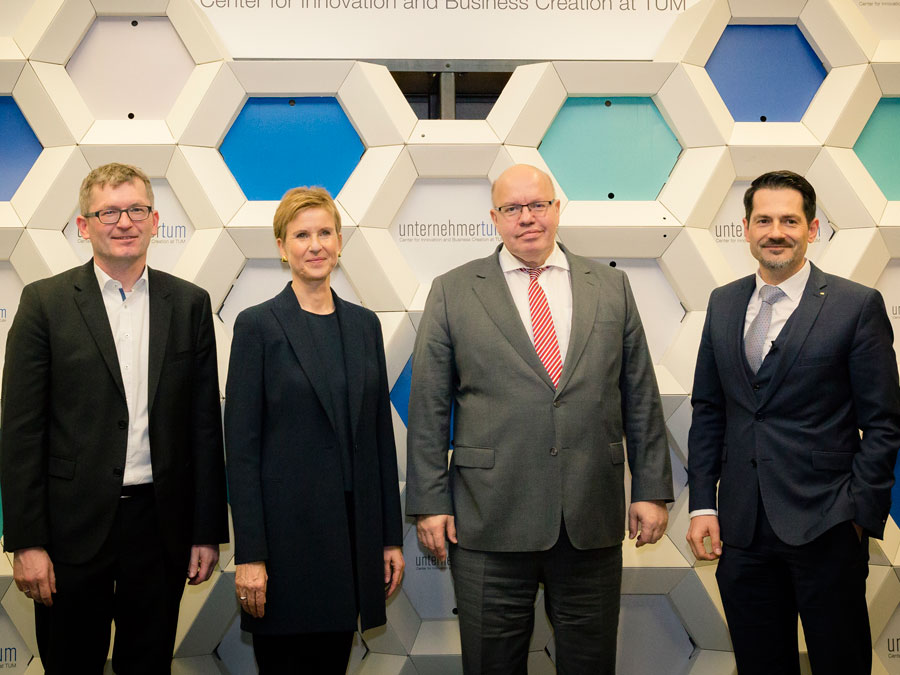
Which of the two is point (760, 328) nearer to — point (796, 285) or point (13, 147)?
point (796, 285)

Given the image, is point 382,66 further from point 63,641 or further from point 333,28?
point 63,641

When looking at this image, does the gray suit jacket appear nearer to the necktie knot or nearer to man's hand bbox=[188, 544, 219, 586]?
the necktie knot

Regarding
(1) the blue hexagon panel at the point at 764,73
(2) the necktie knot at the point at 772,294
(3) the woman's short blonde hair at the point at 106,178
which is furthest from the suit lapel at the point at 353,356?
(1) the blue hexagon panel at the point at 764,73

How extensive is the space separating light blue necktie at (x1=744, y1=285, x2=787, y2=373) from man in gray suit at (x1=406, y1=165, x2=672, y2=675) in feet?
0.94

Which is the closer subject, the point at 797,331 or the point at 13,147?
the point at 797,331

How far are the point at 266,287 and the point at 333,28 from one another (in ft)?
3.21

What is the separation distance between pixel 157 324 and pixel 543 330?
42.7 inches

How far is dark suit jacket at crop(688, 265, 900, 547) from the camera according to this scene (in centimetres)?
202

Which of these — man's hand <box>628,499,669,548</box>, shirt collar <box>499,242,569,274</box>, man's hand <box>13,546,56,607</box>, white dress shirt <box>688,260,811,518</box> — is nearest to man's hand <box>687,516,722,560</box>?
man's hand <box>628,499,669,548</box>

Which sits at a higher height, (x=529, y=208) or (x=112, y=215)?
(x=529, y=208)

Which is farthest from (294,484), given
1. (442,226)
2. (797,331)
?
(797,331)

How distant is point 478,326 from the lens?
2.20 meters

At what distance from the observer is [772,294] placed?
7.23 ft

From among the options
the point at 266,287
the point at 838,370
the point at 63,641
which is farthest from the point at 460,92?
the point at 63,641
